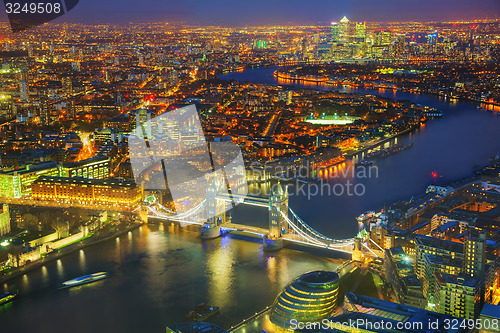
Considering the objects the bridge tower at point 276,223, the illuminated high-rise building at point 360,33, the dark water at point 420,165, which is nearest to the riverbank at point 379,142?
the dark water at point 420,165

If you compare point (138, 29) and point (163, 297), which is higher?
point (138, 29)

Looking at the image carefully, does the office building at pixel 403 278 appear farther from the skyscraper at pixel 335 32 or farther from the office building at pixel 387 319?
the skyscraper at pixel 335 32

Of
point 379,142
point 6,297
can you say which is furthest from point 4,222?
point 379,142

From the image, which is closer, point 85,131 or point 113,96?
point 85,131

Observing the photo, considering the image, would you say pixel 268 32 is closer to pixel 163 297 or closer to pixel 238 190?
pixel 238 190

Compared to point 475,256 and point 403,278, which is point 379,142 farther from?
point 403,278

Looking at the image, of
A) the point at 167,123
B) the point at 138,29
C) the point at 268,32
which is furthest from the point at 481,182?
the point at 268,32

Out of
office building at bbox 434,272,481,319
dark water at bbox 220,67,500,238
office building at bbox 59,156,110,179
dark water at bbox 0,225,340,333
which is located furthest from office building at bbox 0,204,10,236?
office building at bbox 434,272,481,319
